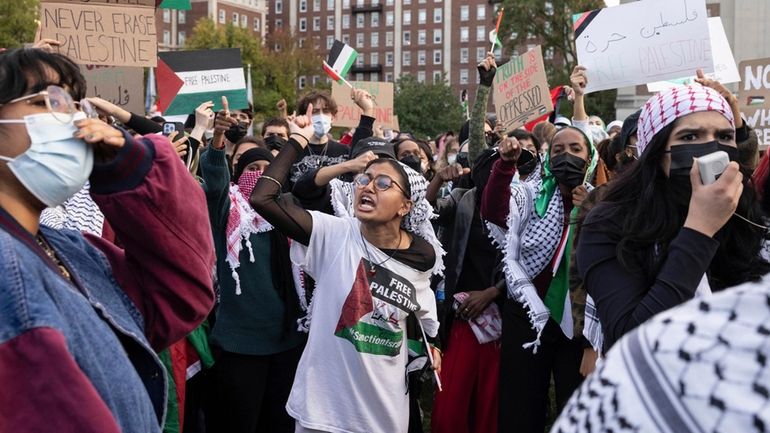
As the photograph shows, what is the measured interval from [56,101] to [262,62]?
225 feet

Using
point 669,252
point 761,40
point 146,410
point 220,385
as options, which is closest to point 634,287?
point 669,252

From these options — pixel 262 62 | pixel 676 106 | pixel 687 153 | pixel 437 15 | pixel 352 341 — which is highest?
pixel 437 15

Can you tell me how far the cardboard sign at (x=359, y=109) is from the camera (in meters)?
9.58

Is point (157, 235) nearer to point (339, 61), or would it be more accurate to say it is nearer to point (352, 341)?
point (352, 341)

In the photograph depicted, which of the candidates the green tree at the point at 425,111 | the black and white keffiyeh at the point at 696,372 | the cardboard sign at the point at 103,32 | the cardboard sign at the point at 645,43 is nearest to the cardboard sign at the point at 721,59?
the cardboard sign at the point at 645,43

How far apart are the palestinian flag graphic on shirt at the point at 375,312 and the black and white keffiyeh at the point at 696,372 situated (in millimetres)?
3134

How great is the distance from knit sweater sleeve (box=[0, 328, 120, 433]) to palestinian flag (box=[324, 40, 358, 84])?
7224 mm

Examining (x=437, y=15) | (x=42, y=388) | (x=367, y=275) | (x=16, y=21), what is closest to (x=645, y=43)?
(x=367, y=275)

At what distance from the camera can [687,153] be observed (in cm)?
284

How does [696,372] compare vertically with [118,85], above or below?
below

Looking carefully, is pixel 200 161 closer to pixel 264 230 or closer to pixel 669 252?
pixel 264 230

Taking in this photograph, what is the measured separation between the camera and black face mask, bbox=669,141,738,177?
9.26 feet

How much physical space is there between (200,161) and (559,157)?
2.04 meters

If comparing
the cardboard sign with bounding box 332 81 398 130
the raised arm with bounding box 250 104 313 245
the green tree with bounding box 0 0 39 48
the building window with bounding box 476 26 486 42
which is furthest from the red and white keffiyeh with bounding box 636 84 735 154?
the building window with bounding box 476 26 486 42
